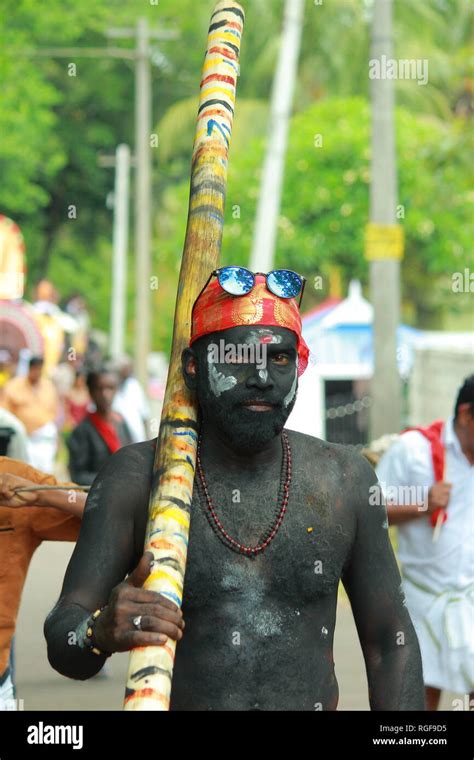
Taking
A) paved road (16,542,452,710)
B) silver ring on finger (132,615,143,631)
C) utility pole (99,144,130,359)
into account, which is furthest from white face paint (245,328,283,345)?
utility pole (99,144,130,359)

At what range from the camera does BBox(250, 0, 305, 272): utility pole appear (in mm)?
16281

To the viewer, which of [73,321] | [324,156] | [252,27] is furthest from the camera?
[252,27]

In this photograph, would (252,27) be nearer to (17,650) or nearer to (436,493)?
(17,650)

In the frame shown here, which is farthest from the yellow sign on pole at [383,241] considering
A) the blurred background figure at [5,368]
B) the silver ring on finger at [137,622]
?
the silver ring on finger at [137,622]

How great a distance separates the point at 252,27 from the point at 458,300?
813cm

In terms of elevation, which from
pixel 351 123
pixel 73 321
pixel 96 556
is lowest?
pixel 96 556

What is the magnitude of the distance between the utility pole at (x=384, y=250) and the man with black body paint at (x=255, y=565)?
32.2ft

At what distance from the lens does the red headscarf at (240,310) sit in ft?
11.9

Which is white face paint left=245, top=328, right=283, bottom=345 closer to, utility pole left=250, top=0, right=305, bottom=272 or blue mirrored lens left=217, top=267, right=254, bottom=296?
blue mirrored lens left=217, top=267, right=254, bottom=296

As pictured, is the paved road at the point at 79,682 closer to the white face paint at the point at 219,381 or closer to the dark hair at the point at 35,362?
the dark hair at the point at 35,362

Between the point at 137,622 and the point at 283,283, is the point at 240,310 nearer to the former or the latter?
the point at 283,283

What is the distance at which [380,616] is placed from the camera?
370cm

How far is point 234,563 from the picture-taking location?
3.63 m

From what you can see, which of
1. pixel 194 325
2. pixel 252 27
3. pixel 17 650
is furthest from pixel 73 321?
pixel 194 325
